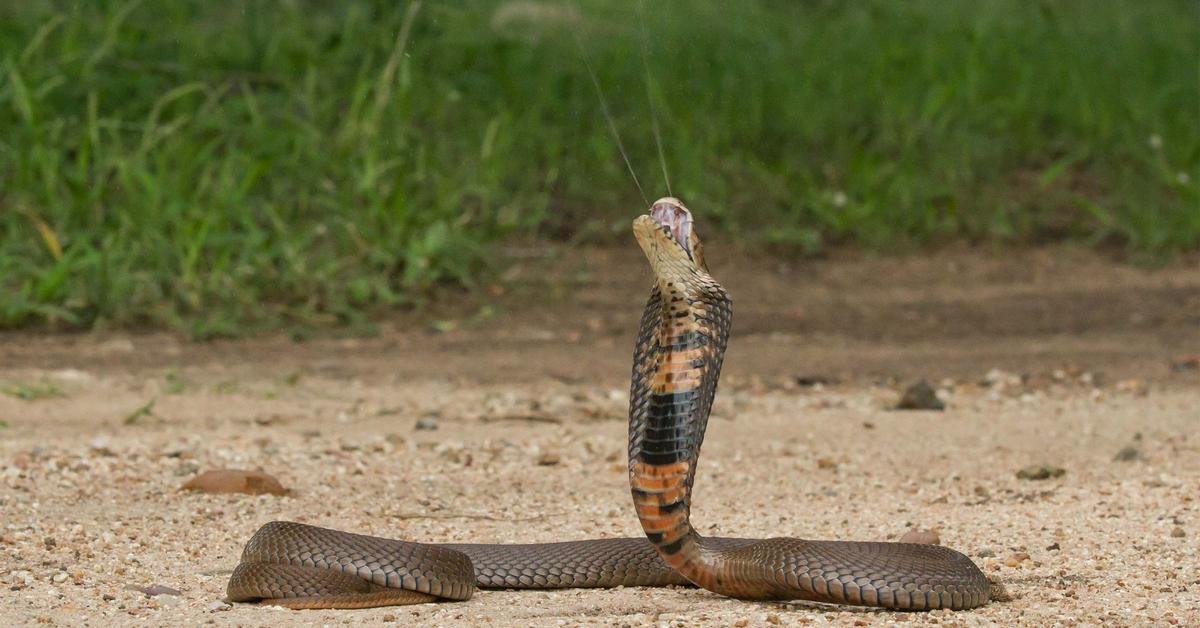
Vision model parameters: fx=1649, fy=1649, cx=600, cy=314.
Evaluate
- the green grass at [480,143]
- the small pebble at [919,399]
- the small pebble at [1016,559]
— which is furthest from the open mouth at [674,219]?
the green grass at [480,143]

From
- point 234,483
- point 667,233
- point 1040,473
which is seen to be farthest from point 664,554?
point 1040,473

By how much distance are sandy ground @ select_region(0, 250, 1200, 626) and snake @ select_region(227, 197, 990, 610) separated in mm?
63

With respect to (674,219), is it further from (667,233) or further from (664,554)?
(664,554)

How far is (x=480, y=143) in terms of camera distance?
8.97 meters

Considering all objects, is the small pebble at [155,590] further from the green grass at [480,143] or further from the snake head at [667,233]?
the green grass at [480,143]

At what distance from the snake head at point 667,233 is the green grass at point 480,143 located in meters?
4.51

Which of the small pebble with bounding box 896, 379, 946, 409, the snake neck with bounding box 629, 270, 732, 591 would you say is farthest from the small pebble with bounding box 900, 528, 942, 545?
the small pebble with bounding box 896, 379, 946, 409

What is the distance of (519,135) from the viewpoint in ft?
30.5

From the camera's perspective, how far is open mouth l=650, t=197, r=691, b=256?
3.08 meters

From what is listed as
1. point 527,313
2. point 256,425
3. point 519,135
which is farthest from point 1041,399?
point 519,135

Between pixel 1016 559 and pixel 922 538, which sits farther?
pixel 922 538

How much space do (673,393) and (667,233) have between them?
1.24 ft

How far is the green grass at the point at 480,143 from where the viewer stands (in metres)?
7.72

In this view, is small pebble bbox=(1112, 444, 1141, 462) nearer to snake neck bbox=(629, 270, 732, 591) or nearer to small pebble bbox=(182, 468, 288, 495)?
snake neck bbox=(629, 270, 732, 591)
